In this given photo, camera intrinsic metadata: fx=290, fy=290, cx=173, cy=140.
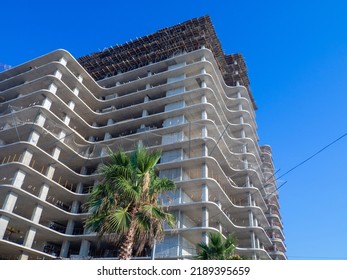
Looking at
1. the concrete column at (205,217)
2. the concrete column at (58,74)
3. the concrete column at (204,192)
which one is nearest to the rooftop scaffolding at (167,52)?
the concrete column at (58,74)

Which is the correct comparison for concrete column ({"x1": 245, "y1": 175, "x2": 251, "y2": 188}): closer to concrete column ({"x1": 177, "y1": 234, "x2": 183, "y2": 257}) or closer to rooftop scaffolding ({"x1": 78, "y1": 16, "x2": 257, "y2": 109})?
concrete column ({"x1": 177, "y1": 234, "x2": 183, "y2": 257})

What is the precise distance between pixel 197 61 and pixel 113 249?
32.0m

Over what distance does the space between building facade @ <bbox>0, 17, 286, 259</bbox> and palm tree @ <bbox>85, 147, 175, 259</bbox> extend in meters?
18.2

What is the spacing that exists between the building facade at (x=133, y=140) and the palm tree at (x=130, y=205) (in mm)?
18237

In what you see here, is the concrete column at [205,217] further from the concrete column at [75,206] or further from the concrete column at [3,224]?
the concrete column at [3,224]

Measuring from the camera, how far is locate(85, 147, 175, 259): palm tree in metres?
13.1

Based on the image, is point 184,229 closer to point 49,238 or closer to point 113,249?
point 113,249

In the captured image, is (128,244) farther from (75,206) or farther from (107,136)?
(107,136)

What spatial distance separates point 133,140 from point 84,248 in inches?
610

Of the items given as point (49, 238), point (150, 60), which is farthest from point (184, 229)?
point (150, 60)

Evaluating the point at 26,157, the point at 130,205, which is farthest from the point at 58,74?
the point at 130,205

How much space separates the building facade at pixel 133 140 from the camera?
112ft

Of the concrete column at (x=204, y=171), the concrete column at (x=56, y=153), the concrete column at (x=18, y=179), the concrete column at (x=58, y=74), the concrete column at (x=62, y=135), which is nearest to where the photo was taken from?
the concrete column at (x=18, y=179)

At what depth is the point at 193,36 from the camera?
175 ft
